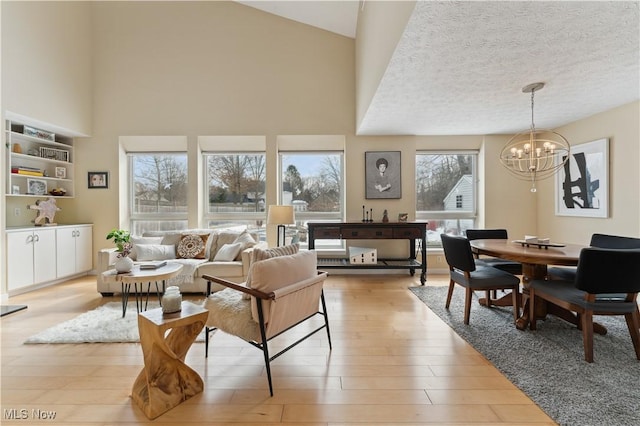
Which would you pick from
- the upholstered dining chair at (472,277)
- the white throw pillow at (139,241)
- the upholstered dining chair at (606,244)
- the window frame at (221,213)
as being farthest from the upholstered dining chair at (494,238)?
the white throw pillow at (139,241)

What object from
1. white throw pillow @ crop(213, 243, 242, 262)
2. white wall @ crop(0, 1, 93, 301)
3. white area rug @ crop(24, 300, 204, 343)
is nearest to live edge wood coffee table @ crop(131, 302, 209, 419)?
white area rug @ crop(24, 300, 204, 343)

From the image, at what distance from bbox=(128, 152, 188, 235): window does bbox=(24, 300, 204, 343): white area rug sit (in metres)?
2.17

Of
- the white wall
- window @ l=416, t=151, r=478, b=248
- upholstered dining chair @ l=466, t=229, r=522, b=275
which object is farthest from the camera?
window @ l=416, t=151, r=478, b=248

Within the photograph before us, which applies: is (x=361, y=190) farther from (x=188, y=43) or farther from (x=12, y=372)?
(x=12, y=372)

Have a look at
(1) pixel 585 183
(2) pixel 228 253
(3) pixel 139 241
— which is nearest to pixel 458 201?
(1) pixel 585 183

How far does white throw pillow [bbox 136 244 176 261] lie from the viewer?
371 cm

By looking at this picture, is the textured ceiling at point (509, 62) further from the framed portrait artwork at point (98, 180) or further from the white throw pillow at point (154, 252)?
the framed portrait artwork at point (98, 180)

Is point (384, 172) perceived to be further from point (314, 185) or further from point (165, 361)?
point (165, 361)

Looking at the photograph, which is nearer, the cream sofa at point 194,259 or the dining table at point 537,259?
the dining table at point 537,259

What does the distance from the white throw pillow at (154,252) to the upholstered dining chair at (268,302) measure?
2079 millimetres

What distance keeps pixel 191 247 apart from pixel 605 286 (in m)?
4.12

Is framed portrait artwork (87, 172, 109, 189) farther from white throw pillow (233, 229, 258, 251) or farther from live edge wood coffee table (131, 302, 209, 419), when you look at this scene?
live edge wood coffee table (131, 302, 209, 419)

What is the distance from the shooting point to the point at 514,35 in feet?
6.14

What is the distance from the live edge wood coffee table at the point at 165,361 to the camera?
1568 millimetres
